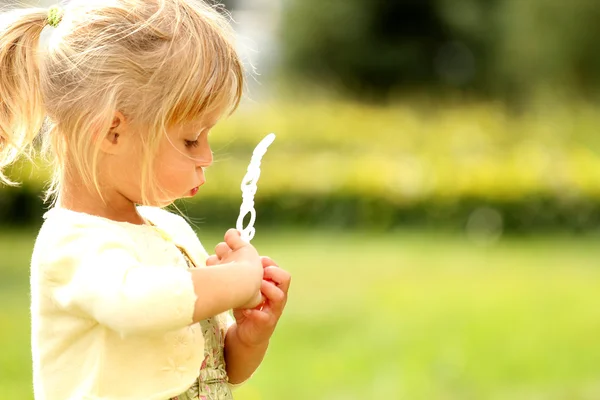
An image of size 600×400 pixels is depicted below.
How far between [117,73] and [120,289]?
436mm

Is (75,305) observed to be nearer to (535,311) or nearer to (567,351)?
(567,351)

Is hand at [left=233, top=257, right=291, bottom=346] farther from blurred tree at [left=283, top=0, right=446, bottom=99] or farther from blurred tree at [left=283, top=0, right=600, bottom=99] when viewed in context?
blurred tree at [left=283, top=0, right=446, bottom=99]

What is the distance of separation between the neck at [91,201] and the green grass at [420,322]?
2.78m

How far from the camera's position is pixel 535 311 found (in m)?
6.04

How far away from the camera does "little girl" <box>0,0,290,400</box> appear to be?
175 cm

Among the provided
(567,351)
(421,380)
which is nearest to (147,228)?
(421,380)

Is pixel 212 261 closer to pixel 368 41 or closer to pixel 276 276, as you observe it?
pixel 276 276

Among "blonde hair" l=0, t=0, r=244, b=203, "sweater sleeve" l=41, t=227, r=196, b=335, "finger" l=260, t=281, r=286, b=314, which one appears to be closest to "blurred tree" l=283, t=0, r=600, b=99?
"finger" l=260, t=281, r=286, b=314

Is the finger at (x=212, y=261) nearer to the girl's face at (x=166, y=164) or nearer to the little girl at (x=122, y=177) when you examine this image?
the little girl at (x=122, y=177)

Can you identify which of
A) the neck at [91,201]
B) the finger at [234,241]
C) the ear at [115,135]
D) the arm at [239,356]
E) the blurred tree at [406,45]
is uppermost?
the ear at [115,135]

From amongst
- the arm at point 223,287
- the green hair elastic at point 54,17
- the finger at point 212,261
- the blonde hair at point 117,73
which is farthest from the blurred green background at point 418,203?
the arm at point 223,287

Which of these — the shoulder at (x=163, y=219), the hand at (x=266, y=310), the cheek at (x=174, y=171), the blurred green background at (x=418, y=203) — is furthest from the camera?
the blurred green background at (x=418, y=203)

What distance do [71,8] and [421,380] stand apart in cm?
330

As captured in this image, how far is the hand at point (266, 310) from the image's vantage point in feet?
6.59
